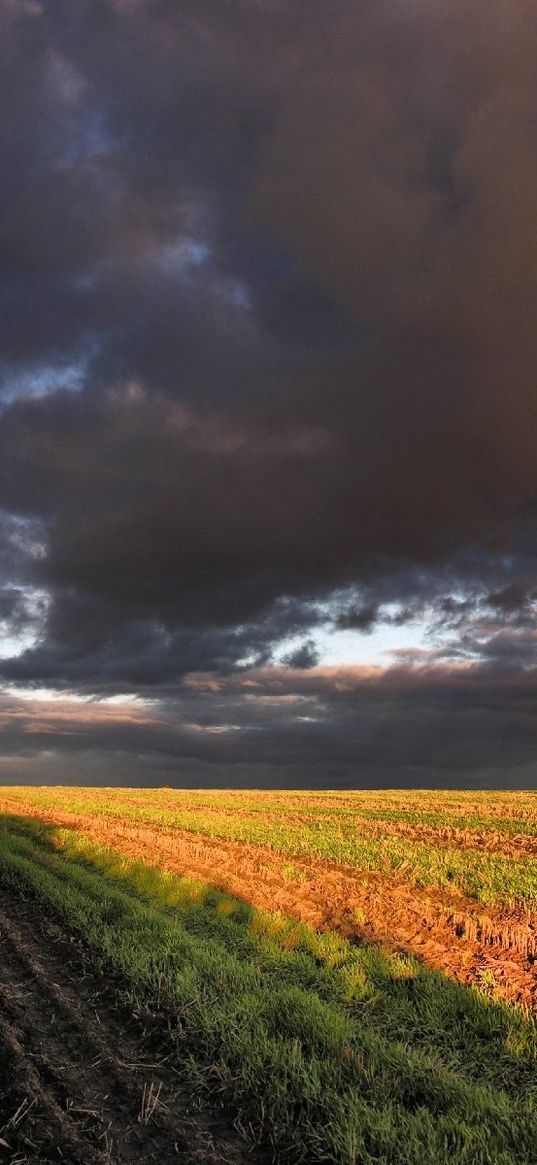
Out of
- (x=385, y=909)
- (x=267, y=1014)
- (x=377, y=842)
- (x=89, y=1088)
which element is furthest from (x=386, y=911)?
(x=377, y=842)

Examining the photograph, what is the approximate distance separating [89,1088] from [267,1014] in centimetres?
211

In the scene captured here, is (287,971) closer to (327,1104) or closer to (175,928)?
(175,928)

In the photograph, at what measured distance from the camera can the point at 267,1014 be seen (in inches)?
302

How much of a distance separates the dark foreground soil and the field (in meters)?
0.02

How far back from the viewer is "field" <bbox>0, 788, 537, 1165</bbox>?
5621mm

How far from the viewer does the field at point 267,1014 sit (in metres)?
5.62

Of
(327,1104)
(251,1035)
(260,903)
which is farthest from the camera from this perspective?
(260,903)

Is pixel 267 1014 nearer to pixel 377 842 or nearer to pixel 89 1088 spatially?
pixel 89 1088

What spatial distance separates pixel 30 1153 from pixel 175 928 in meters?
5.62

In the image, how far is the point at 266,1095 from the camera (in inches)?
245

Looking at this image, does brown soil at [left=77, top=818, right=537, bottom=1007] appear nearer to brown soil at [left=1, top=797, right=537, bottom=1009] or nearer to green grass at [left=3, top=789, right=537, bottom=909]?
brown soil at [left=1, top=797, right=537, bottom=1009]

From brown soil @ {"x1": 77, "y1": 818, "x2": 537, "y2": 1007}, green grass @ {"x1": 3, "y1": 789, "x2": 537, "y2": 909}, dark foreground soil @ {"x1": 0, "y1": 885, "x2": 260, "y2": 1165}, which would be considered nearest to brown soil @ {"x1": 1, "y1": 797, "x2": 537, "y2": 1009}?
brown soil @ {"x1": 77, "y1": 818, "x2": 537, "y2": 1007}

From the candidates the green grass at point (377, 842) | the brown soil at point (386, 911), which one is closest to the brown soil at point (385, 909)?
the brown soil at point (386, 911)

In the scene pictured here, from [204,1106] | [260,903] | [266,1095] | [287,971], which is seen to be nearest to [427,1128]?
[266,1095]
